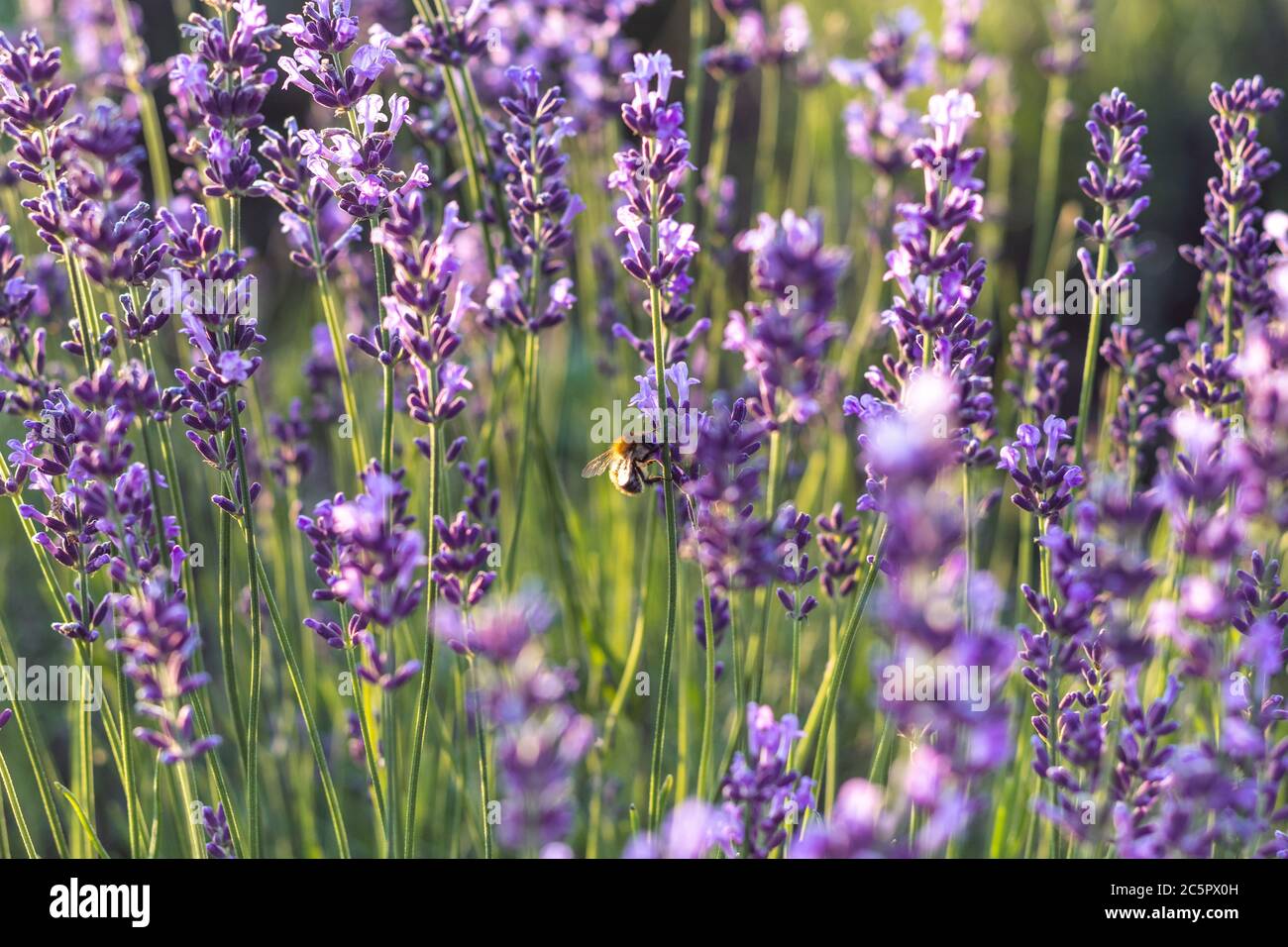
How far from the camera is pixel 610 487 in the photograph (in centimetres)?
338

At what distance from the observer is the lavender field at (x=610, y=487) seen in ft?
4.15

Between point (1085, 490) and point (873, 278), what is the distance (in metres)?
1.29

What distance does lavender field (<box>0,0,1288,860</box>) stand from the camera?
1265 millimetres

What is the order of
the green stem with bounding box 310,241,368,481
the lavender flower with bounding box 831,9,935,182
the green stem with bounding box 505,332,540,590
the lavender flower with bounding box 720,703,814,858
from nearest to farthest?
the lavender flower with bounding box 720,703,814,858 → the green stem with bounding box 310,241,368,481 → the green stem with bounding box 505,332,540,590 → the lavender flower with bounding box 831,9,935,182

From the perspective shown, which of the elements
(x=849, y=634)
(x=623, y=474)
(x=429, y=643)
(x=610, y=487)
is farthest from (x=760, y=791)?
(x=610, y=487)

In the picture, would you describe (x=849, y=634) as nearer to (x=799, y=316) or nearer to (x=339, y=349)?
(x=799, y=316)

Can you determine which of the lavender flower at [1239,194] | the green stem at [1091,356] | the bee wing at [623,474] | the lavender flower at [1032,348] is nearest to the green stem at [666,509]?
the bee wing at [623,474]

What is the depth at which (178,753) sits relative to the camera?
1.39 meters

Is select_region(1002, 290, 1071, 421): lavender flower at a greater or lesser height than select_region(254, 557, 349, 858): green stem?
greater

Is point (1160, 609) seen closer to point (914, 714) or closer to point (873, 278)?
point (914, 714)

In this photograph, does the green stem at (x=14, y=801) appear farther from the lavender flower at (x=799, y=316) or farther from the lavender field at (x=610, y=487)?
the lavender flower at (x=799, y=316)

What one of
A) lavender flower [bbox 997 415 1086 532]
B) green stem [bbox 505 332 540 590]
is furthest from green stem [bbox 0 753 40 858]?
lavender flower [bbox 997 415 1086 532]

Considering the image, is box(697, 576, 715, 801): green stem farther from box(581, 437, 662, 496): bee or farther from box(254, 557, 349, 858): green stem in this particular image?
box(254, 557, 349, 858): green stem
